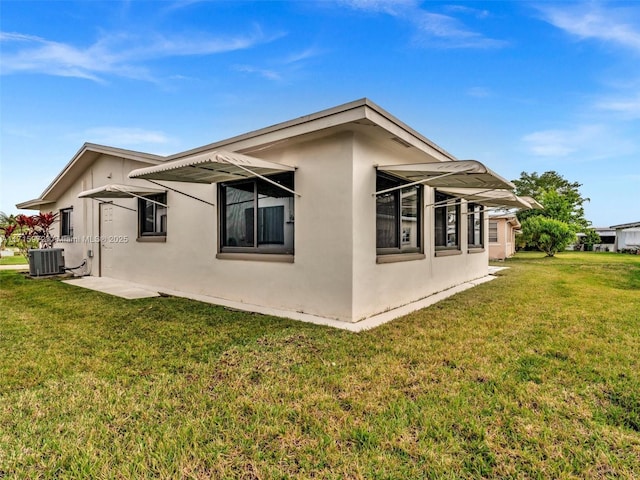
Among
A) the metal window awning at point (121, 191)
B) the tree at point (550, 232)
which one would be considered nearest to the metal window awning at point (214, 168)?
the metal window awning at point (121, 191)

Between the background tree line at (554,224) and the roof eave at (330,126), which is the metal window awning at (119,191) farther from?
the background tree line at (554,224)

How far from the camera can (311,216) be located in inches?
219

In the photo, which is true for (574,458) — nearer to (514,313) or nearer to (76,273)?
(514,313)

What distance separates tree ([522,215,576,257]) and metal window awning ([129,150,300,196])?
20.9 meters

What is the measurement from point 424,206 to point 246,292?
13.9ft

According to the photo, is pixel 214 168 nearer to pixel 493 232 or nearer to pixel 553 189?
pixel 493 232

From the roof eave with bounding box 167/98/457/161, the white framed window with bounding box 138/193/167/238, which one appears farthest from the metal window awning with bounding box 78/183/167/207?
the roof eave with bounding box 167/98/457/161

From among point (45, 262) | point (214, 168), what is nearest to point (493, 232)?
point (214, 168)

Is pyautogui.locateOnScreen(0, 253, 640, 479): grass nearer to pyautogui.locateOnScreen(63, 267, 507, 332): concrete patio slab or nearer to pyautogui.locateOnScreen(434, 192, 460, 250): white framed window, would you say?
pyautogui.locateOnScreen(63, 267, 507, 332): concrete patio slab

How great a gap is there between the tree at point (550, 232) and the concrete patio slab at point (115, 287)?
22.1 metres

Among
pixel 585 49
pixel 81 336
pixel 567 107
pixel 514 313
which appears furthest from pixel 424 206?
pixel 567 107

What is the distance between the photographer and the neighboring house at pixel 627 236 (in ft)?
95.6

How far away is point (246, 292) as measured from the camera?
257 inches

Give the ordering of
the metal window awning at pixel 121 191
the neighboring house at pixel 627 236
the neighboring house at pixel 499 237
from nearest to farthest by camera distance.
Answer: the metal window awning at pixel 121 191, the neighboring house at pixel 499 237, the neighboring house at pixel 627 236
